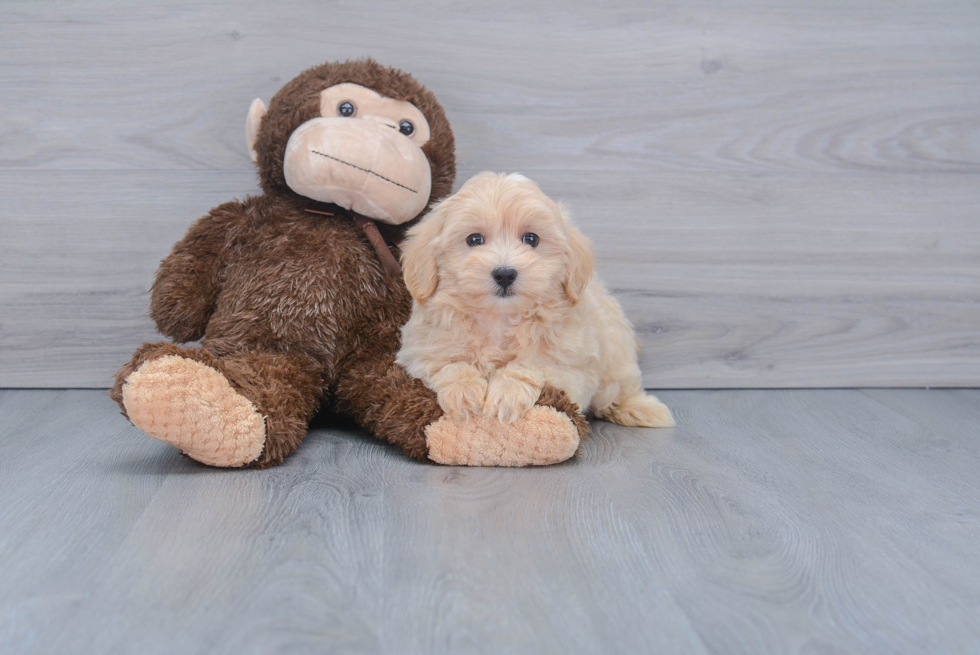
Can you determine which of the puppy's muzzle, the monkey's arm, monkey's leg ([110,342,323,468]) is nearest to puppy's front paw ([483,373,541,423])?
the puppy's muzzle

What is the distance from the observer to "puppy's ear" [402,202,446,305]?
122 centimetres

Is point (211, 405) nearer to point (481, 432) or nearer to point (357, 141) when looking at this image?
point (481, 432)

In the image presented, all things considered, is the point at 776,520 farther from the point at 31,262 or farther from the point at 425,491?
the point at 31,262

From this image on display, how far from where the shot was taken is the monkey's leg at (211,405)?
1.07 m

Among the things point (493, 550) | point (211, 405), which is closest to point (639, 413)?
point (493, 550)

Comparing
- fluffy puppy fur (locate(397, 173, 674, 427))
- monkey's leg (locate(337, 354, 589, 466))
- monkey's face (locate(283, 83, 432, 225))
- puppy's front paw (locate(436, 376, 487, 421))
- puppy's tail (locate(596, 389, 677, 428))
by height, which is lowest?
puppy's tail (locate(596, 389, 677, 428))

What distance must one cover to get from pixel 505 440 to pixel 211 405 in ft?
1.48

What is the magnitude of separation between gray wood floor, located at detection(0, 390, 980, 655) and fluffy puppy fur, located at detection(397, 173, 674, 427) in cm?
14

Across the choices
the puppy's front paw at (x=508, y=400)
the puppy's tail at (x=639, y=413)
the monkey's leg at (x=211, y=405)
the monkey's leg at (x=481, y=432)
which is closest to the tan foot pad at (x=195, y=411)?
the monkey's leg at (x=211, y=405)

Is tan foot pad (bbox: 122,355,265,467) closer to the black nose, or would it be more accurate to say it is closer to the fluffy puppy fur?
the fluffy puppy fur

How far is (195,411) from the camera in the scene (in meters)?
1.08

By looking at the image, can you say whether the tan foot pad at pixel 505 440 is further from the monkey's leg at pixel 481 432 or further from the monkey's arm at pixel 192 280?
the monkey's arm at pixel 192 280

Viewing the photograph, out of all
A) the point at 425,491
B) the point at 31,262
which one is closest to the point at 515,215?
the point at 425,491

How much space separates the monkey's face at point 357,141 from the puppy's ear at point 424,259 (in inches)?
7.2
